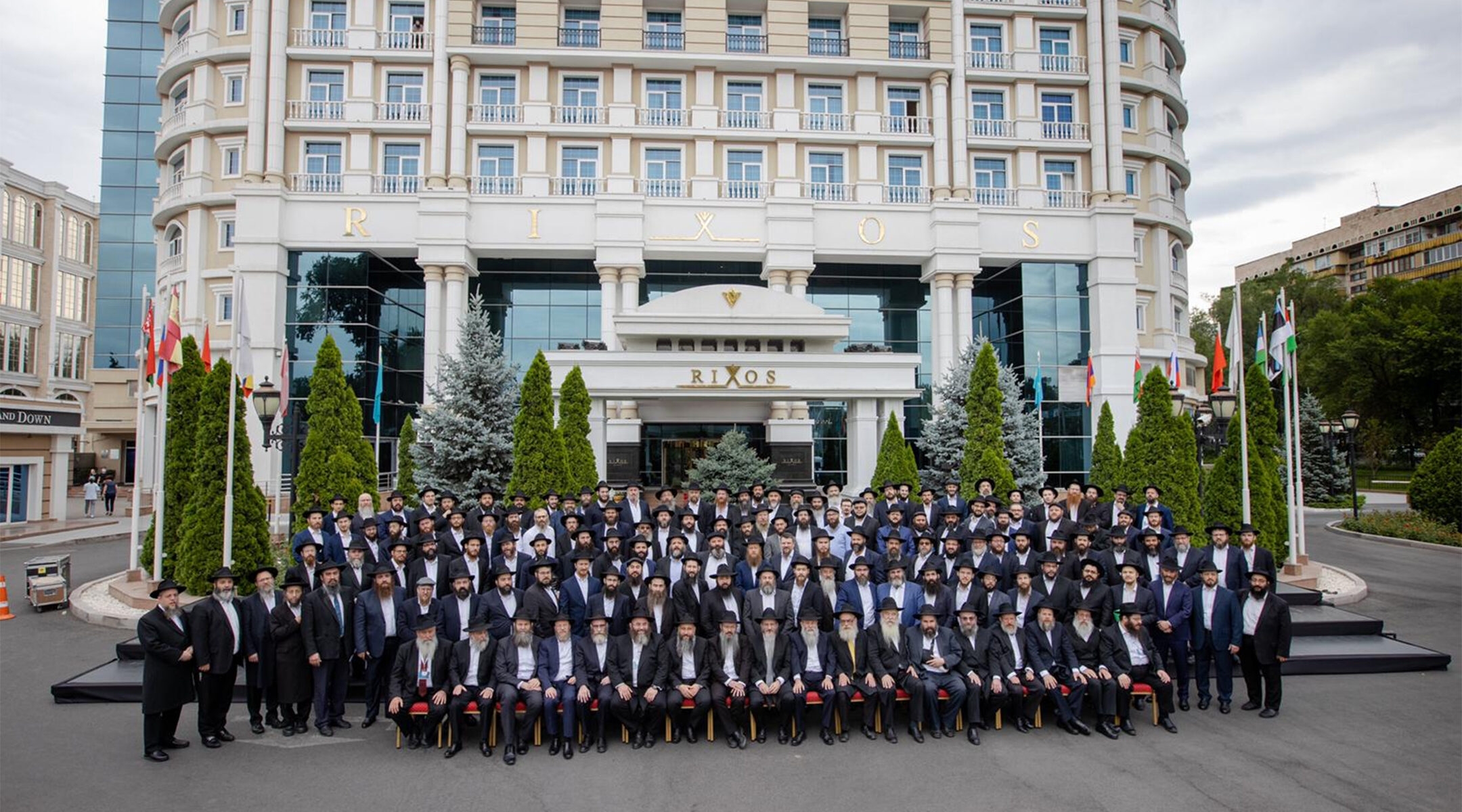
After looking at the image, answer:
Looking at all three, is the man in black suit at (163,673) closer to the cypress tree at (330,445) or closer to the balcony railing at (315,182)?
the cypress tree at (330,445)

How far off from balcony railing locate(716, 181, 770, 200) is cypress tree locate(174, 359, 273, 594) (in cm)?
1924

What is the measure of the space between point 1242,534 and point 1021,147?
77.8 feet

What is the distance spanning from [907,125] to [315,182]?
21.6 meters

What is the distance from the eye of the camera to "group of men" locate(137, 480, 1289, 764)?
7.18m

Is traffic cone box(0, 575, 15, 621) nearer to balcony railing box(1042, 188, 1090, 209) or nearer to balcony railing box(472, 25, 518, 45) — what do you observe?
balcony railing box(472, 25, 518, 45)

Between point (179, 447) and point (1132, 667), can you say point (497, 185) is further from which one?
point (1132, 667)

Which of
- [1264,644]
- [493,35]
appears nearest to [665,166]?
[493,35]

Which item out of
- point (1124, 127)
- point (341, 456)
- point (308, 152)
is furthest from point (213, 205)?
point (1124, 127)

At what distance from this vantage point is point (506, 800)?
605 centimetres

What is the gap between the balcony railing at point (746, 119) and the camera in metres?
28.8

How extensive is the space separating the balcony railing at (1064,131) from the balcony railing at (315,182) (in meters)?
26.1

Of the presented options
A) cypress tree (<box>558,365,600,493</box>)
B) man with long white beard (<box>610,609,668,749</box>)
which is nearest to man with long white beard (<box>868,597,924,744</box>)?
man with long white beard (<box>610,609,668,749</box>)

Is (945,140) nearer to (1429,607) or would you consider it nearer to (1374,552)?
(1374,552)

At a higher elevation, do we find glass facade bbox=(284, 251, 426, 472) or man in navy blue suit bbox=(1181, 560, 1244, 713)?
glass facade bbox=(284, 251, 426, 472)
